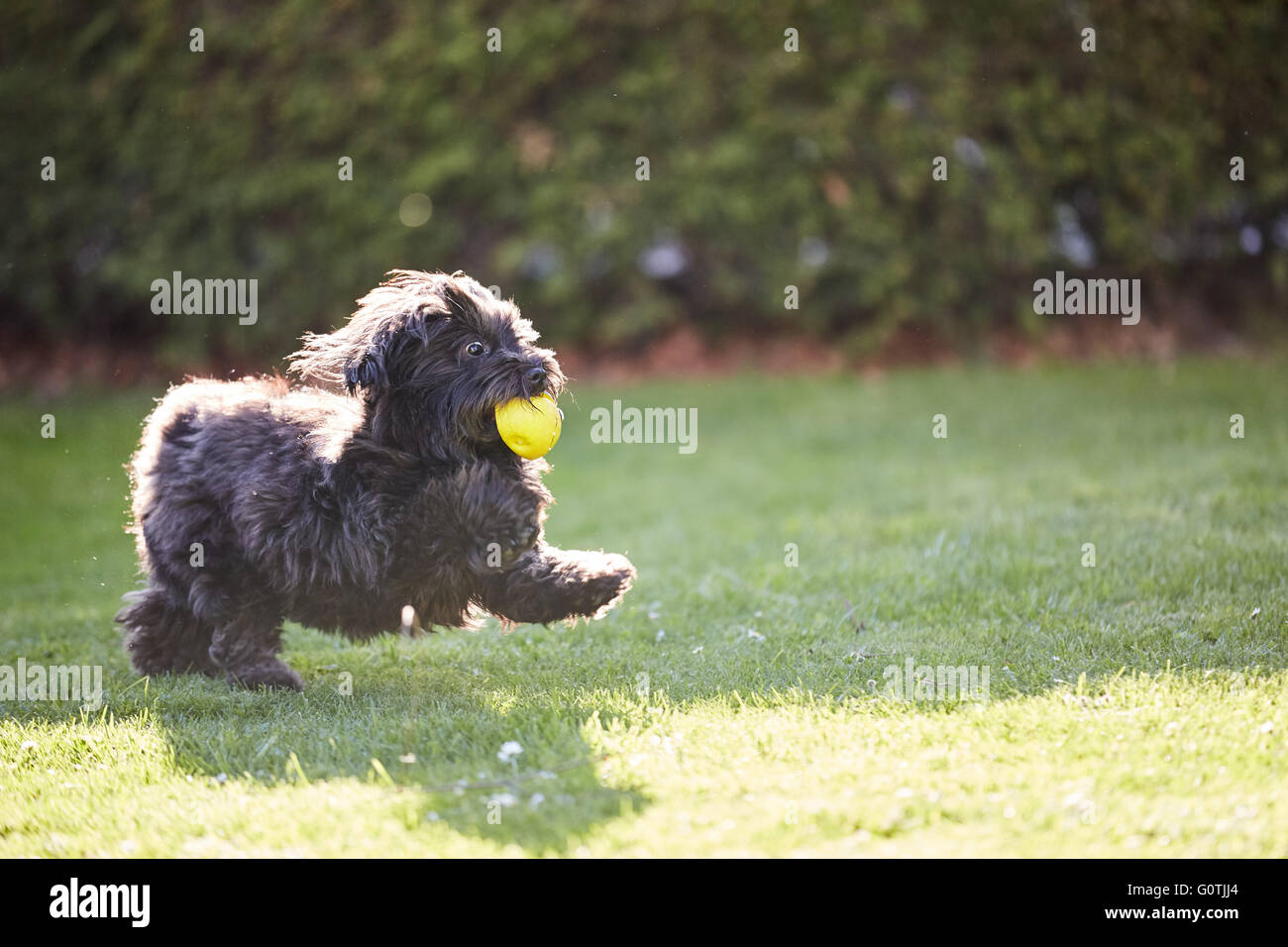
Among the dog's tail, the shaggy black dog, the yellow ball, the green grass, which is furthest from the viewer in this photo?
the dog's tail

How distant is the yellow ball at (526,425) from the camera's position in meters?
4.21

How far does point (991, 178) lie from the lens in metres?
11.2

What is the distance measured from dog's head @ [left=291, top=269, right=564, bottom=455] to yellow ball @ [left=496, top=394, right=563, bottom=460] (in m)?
0.04

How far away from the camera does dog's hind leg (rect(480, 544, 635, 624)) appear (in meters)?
4.36

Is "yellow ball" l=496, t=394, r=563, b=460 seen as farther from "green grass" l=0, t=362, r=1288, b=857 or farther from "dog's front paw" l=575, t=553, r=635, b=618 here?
"green grass" l=0, t=362, r=1288, b=857

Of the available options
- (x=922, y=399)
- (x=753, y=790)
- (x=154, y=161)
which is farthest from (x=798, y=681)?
(x=154, y=161)

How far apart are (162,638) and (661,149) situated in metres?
7.66

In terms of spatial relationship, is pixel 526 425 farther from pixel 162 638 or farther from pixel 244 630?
pixel 162 638

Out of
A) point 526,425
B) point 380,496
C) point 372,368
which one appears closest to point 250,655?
point 380,496

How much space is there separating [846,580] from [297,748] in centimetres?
305

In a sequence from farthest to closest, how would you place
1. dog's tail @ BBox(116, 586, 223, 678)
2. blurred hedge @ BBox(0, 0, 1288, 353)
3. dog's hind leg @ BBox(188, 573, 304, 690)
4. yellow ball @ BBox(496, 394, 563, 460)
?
1. blurred hedge @ BBox(0, 0, 1288, 353)
2. dog's tail @ BBox(116, 586, 223, 678)
3. dog's hind leg @ BBox(188, 573, 304, 690)
4. yellow ball @ BBox(496, 394, 563, 460)

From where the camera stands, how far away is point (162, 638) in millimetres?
5191

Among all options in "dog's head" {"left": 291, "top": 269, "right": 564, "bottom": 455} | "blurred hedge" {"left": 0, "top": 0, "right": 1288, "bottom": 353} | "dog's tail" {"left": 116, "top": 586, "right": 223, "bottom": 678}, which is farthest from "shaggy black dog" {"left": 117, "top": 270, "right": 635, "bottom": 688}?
"blurred hedge" {"left": 0, "top": 0, "right": 1288, "bottom": 353}
